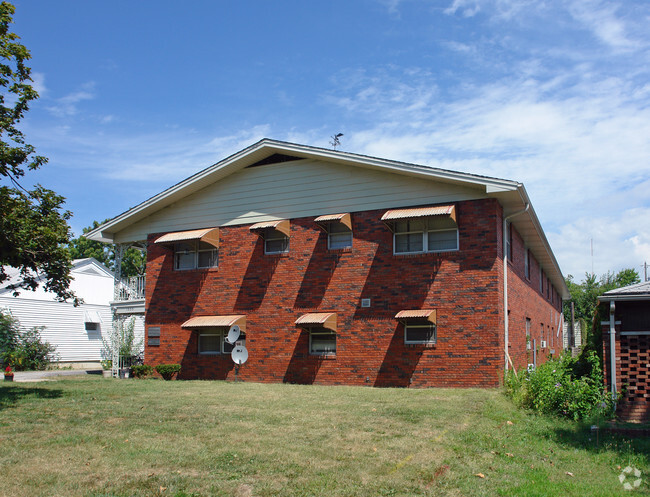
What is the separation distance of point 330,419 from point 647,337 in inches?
244

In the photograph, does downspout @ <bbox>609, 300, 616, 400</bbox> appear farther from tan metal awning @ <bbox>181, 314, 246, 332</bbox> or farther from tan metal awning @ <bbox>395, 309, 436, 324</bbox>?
tan metal awning @ <bbox>181, 314, 246, 332</bbox>

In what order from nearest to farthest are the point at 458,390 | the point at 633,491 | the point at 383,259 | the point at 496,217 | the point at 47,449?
1. the point at 633,491
2. the point at 47,449
3. the point at 458,390
4. the point at 496,217
5. the point at 383,259

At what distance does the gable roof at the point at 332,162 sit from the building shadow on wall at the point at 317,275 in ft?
8.79

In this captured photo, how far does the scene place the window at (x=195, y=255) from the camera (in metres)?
21.0

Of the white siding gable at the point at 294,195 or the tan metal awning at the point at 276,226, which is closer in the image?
the white siding gable at the point at 294,195

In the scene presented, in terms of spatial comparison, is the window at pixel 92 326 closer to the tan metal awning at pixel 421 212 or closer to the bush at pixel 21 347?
the bush at pixel 21 347

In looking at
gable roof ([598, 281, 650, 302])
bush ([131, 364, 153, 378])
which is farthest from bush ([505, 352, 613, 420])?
bush ([131, 364, 153, 378])

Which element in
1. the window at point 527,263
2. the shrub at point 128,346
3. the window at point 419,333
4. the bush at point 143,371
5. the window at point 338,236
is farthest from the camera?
the shrub at point 128,346

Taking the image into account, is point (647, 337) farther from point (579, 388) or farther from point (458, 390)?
point (458, 390)

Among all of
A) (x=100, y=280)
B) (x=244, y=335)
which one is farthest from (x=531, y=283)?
(x=100, y=280)

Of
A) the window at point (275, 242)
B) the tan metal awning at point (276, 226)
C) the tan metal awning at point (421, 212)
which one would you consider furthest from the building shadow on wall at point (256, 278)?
the tan metal awning at point (421, 212)

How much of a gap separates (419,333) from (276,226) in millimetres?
5576

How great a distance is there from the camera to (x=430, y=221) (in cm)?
1756

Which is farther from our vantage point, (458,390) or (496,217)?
(496,217)
